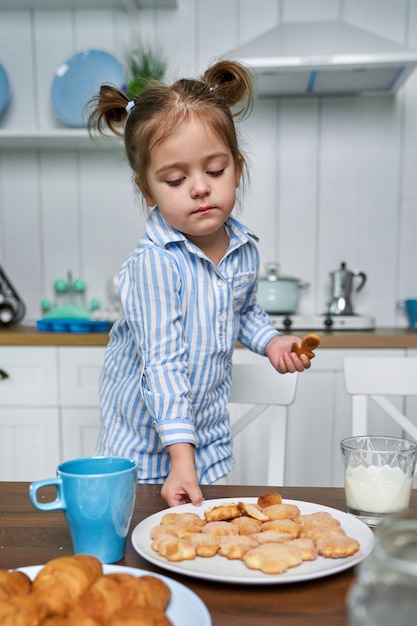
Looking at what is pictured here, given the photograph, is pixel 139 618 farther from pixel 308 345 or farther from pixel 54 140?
pixel 54 140

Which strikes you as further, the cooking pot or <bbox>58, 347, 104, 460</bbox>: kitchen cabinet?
the cooking pot

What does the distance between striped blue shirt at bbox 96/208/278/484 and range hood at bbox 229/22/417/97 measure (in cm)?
117

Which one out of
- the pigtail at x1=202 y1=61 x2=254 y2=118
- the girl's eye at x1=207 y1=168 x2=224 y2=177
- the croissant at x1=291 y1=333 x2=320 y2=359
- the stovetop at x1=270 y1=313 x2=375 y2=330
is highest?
the pigtail at x1=202 y1=61 x2=254 y2=118

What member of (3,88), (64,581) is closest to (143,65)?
(3,88)

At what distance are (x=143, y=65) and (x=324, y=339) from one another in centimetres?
122

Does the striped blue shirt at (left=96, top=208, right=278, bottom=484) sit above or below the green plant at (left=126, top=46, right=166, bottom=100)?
below

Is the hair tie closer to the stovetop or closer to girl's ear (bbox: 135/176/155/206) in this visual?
girl's ear (bbox: 135/176/155/206)

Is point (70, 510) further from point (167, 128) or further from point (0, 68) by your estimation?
point (0, 68)

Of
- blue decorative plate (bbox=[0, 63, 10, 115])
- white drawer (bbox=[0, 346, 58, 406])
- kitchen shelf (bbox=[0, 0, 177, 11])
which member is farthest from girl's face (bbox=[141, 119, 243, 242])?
blue decorative plate (bbox=[0, 63, 10, 115])

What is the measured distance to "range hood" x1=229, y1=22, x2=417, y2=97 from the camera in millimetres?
2039

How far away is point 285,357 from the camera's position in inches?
38.5

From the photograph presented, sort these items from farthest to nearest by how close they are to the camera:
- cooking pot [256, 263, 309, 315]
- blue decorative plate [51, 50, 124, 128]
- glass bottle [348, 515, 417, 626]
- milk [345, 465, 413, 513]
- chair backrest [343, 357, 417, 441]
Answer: blue decorative plate [51, 50, 124, 128], cooking pot [256, 263, 309, 315], chair backrest [343, 357, 417, 441], milk [345, 465, 413, 513], glass bottle [348, 515, 417, 626]

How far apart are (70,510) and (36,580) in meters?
0.12

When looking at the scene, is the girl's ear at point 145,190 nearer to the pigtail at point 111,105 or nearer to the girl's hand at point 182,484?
the pigtail at point 111,105
